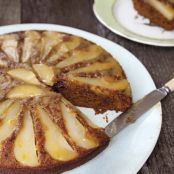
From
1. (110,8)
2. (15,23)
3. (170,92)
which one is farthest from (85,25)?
(170,92)

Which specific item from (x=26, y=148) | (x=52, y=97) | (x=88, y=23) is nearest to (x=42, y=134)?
(x=26, y=148)

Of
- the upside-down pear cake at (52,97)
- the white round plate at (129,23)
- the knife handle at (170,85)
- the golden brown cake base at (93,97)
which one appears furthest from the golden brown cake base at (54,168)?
the white round plate at (129,23)

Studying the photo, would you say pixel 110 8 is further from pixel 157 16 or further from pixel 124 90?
pixel 124 90

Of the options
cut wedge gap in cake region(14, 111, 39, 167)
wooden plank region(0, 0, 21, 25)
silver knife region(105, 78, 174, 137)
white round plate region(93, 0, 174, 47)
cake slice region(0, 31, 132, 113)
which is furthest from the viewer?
wooden plank region(0, 0, 21, 25)

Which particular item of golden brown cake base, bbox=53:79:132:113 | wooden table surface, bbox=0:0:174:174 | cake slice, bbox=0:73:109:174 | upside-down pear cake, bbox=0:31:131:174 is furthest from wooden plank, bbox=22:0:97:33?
cake slice, bbox=0:73:109:174

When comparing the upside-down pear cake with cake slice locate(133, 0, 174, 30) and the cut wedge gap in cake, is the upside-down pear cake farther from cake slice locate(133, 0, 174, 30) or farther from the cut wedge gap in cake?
cake slice locate(133, 0, 174, 30)

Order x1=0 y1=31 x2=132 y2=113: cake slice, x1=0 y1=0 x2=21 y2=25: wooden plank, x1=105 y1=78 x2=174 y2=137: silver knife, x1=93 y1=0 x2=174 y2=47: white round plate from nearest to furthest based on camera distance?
x1=105 y1=78 x2=174 y2=137: silver knife < x1=0 y1=31 x2=132 y2=113: cake slice < x1=93 y1=0 x2=174 y2=47: white round plate < x1=0 y1=0 x2=21 y2=25: wooden plank

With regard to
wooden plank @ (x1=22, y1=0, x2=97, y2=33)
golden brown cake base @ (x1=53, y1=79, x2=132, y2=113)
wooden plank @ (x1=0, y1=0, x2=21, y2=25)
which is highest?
golden brown cake base @ (x1=53, y1=79, x2=132, y2=113)
